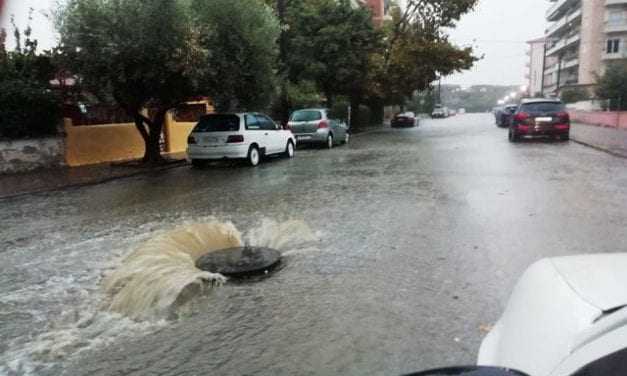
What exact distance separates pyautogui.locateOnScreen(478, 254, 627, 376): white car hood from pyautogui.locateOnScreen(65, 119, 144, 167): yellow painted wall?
53.8ft

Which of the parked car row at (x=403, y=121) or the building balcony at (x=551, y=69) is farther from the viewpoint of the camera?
the building balcony at (x=551, y=69)

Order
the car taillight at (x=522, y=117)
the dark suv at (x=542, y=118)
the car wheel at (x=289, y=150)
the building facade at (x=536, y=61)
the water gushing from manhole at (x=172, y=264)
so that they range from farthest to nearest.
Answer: the building facade at (x=536, y=61), the car taillight at (x=522, y=117), the dark suv at (x=542, y=118), the car wheel at (x=289, y=150), the water gushing from manhole at (x=172, y=264)

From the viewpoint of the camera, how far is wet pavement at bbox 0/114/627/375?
11.1 ft

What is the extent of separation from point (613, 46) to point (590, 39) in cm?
292

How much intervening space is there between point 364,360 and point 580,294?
1.80m

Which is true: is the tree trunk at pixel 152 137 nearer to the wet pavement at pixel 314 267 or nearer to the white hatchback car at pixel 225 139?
the white hatchback car at pixel 225 139

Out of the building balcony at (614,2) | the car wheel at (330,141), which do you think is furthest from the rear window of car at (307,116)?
the building balcony at (614,2)

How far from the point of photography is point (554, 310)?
1.73 meters

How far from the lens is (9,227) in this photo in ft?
25.5

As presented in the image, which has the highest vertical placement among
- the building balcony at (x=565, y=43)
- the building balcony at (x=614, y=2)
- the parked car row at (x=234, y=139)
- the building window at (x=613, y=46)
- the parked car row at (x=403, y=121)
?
the building balcony at (x=614, y=2)

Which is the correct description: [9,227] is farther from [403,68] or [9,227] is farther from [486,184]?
[403,68]

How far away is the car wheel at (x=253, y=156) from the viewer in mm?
15070

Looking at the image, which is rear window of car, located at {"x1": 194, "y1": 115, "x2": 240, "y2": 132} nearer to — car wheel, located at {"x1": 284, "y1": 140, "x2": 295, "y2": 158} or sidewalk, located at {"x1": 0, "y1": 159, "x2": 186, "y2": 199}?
sidewalk, located at {"x1": 0, "y1": 159, "x2": 186, "y2": 199}

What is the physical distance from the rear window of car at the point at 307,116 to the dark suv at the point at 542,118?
8345 millimetres
